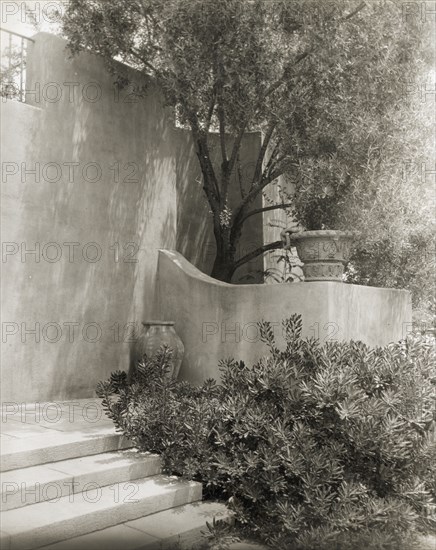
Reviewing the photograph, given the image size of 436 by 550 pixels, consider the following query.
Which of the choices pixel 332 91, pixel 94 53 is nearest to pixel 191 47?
pixel 94 53

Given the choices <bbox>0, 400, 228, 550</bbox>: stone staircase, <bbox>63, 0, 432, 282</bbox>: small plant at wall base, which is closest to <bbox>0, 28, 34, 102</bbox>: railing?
<bbox>63, 0, 432, 282</bbox>: small plant at wall base

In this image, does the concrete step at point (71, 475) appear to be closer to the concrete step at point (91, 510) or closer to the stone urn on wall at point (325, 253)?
the concrete step at point (91, 510)

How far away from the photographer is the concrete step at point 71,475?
3643 millimetres

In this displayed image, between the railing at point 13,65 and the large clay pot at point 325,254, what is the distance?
3.39m

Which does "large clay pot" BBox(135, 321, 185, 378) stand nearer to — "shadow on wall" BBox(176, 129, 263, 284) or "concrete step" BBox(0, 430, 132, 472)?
"concrete step" BBox(0, 430, 132, 472)

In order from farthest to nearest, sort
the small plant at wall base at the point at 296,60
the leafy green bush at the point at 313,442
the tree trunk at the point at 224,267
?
1. the tree trunk at the point at 224,267
2. the small plant at wall base at the point at 296,60
3. the leafy green bush at the point at 313,442

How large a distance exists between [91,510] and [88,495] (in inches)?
10.0

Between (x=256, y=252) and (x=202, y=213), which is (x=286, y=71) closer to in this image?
(x=256, y=252)

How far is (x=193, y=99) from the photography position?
20.5ft

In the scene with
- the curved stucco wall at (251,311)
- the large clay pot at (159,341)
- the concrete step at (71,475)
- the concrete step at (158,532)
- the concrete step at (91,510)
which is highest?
the curved stucco wall at (251,311)

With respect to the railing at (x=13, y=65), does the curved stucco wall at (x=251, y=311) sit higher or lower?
lower

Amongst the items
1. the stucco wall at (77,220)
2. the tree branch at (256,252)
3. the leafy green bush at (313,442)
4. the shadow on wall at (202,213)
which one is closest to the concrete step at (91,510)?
the leafy green bush at (313,442)

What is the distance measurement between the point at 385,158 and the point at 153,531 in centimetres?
436

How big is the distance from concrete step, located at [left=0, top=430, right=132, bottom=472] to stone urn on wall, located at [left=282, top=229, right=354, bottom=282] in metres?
2.52
